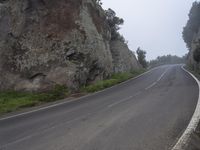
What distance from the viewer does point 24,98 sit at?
2114 centimetres

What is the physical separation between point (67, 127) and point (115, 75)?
24.3m

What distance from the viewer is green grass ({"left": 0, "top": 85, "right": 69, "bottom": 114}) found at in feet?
61.2

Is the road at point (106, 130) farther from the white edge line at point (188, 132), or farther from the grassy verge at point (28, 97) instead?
the grassy verge at point (28, 97)

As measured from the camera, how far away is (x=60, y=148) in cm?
767

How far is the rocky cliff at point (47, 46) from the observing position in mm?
25266

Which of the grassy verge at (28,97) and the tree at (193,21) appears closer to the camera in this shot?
the grassy verge at (28,97)

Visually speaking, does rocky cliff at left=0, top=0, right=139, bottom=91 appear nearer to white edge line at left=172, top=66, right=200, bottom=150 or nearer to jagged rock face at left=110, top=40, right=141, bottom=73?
jagged rock face at left=110, top=40, right=141, bottom=73

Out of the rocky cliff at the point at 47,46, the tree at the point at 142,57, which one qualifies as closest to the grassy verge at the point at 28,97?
the rocky cliff at the point at 47,46

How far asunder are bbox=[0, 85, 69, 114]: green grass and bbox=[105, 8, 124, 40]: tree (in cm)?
2688

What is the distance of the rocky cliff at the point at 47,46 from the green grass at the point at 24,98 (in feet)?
4.86

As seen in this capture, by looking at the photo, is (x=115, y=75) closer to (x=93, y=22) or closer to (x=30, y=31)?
(x=93, y=22)

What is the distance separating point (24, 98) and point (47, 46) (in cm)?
660

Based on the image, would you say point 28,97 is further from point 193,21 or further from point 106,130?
point 193,21

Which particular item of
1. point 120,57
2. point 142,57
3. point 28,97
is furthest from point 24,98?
point 142,57
